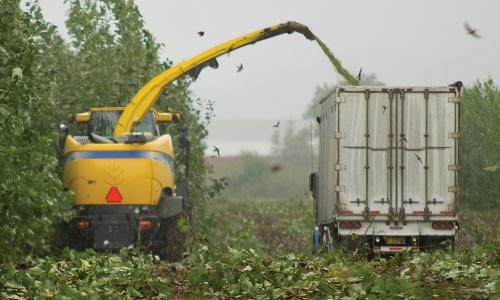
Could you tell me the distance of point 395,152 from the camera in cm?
1975

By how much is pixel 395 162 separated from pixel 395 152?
0.62ft

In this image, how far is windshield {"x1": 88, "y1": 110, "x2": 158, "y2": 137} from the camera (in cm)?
2333

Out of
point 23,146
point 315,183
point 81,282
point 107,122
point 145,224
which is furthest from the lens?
point 315,183

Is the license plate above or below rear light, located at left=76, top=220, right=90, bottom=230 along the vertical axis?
below

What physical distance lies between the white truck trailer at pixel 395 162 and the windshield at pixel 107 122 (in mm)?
5176

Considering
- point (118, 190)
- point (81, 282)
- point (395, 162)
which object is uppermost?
point (395, 162)

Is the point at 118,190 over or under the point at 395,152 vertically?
under

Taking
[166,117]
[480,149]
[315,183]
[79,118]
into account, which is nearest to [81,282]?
[166,117]

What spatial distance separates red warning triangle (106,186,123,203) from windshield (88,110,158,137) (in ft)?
8.53

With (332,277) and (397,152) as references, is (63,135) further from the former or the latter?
(332,277)

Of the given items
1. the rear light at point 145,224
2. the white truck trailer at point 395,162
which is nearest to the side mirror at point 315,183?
the white truck trailer at point 395,162

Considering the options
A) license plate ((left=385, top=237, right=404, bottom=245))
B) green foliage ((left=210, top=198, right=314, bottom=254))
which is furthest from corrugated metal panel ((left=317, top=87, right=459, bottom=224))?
green foliage ((left=210, top=198, right=314, bottom=254))

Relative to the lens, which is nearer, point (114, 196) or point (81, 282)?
point (81, 282)

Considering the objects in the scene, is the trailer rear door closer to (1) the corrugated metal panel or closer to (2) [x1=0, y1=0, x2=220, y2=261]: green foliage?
(1) the corrugated metal panel
